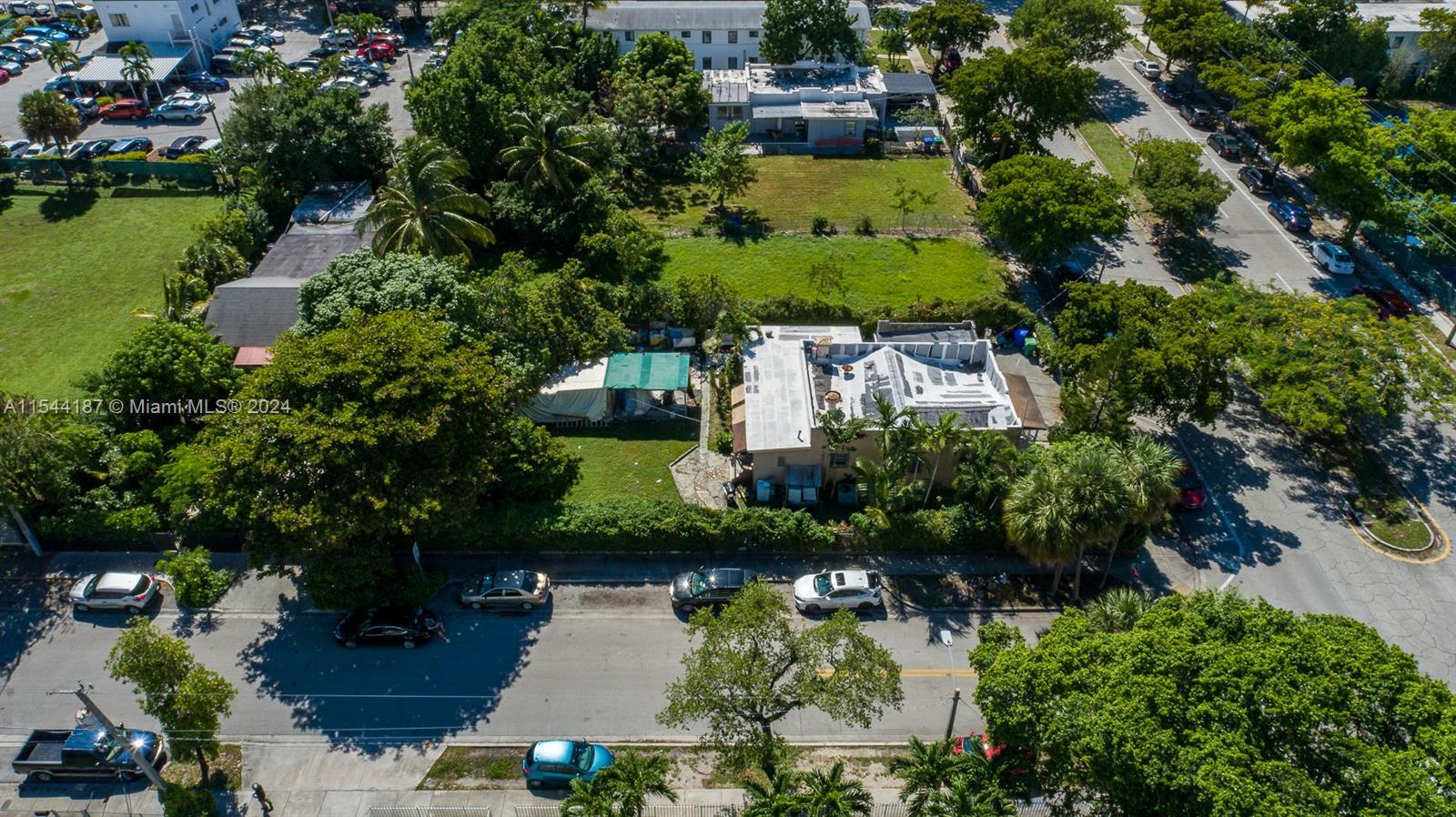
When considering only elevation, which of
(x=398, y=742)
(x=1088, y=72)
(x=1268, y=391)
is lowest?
(x=398, y=742)

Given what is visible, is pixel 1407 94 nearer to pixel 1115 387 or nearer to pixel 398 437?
pixel 1115 387

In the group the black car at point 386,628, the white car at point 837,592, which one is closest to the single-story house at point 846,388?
the white car at point 837,592

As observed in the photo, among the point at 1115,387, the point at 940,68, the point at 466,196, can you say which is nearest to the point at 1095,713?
the point at 1115,387

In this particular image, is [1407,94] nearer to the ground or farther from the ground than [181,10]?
nearer to the ground

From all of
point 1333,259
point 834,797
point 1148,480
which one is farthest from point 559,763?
point 1333,259

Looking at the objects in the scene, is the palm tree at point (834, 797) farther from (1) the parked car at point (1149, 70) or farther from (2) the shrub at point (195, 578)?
(1) the parked car at point (1149, 70)

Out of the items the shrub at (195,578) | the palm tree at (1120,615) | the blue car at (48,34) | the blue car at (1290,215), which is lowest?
the shrub at (195,578)
